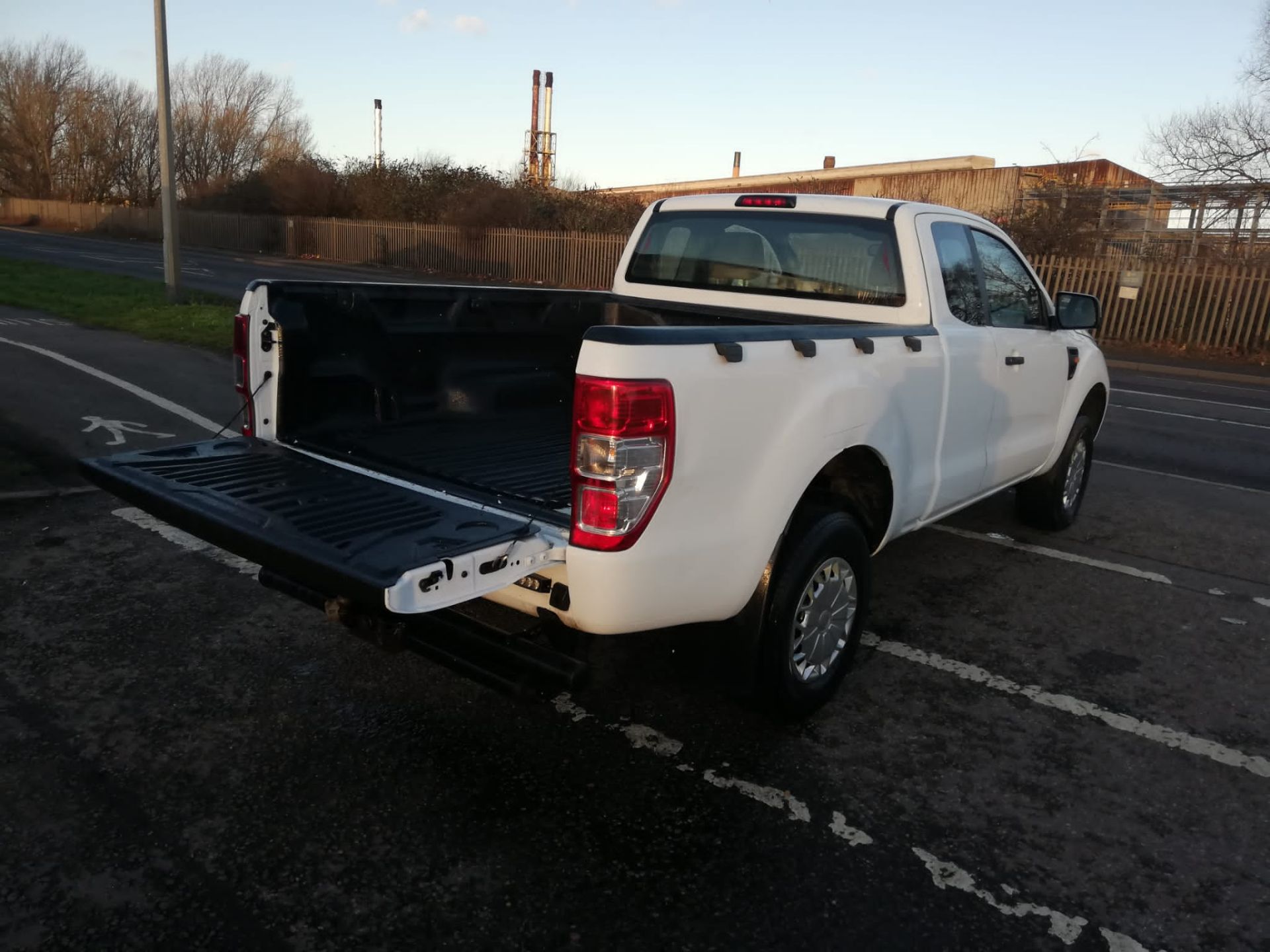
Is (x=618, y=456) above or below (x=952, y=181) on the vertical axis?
below

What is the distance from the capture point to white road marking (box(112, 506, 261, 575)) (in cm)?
489

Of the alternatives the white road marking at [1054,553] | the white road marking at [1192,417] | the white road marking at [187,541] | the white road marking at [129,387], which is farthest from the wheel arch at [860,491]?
the white road marking at [1192,417]

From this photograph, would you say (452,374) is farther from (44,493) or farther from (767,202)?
(44,493)

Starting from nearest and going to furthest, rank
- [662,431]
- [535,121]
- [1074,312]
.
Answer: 1. [662,431]
2. [1074,312]
3. [535,121]

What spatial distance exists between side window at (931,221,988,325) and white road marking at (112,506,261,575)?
3536 millimetres

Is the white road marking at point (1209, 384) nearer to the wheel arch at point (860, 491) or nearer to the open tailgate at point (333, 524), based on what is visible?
the wheel arch at point (860, 491)

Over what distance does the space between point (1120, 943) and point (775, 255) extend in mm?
3334

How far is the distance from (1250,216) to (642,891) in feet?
81.6

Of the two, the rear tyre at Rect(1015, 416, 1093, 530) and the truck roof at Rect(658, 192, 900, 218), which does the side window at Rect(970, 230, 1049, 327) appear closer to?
the truck roof at Rect(658, 192, 900, 218)

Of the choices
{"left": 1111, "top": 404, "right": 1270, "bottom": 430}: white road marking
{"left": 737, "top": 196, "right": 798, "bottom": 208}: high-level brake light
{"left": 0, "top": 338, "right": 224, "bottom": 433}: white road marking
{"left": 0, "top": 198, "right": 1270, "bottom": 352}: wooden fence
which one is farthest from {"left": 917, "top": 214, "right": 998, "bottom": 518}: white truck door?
{"left": 0, "top": 198, "right": 1270, "bottom": 352}: wooden fence

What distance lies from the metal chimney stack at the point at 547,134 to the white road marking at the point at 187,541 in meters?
44.4

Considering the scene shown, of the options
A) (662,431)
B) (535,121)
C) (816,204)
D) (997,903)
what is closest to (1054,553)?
(816,204)

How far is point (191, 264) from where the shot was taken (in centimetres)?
2980

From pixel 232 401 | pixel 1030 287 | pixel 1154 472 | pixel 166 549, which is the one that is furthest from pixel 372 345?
pixel 1154 472
